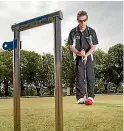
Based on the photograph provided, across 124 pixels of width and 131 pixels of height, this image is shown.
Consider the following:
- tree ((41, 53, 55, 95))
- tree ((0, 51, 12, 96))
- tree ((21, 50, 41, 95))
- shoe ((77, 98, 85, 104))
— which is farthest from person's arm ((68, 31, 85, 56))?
tree ((0, 51, 12, 96))

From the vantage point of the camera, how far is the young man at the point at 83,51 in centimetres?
454

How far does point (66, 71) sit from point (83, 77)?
313 millimetres

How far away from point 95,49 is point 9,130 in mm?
2032

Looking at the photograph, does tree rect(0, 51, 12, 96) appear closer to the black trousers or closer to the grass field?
the grass field

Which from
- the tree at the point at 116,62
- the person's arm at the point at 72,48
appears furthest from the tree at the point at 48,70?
the tree at the point at 116,62

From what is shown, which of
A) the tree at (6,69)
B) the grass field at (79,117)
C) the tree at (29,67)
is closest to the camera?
the grass field at (79,117)

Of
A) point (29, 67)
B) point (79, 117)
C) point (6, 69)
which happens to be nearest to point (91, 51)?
point (79, 117)

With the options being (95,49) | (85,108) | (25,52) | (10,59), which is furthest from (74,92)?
(10,59)

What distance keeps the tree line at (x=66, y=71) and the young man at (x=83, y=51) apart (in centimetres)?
11

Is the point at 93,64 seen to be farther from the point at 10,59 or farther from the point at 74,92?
the point at 10,59

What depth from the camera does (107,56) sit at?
5.31 meters

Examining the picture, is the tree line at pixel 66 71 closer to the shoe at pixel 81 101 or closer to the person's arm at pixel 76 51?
the person's arm at pixel 76 51

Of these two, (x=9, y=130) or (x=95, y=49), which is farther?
(x=9, y=130)

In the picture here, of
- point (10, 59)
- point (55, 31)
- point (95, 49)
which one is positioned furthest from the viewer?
point (10, 59)
